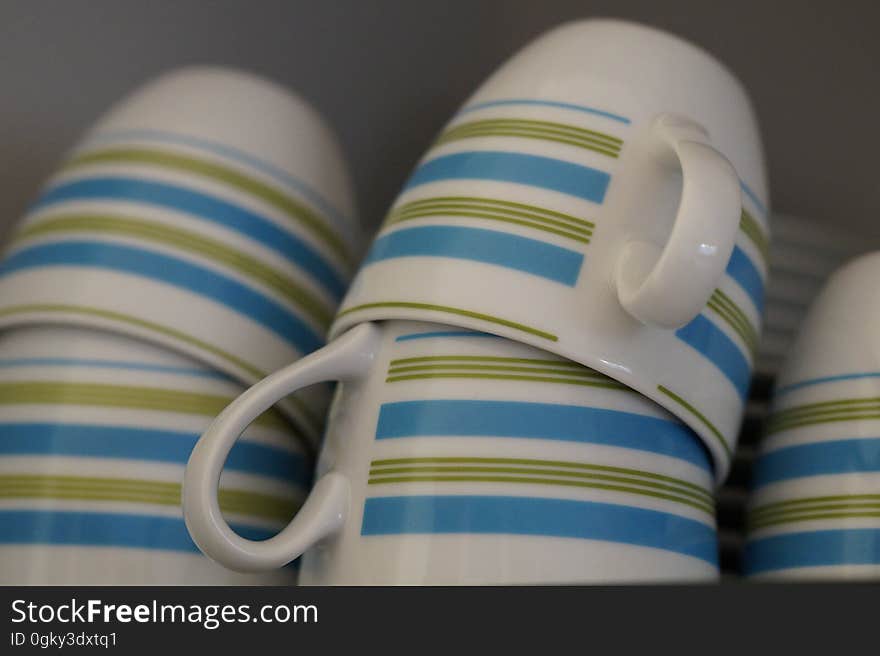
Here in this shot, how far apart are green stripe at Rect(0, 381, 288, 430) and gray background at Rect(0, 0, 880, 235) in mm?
231

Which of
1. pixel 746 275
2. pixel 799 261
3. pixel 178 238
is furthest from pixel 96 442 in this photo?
pixel 799 261

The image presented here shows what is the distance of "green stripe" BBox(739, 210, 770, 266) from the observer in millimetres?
493

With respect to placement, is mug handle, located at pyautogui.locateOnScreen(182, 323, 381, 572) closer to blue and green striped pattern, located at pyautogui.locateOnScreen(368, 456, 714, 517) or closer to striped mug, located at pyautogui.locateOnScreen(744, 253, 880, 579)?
blue and green striped pattern, located at pyautogui.locateOnScreen(368, 456, 714, 517)

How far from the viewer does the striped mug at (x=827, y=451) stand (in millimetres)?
466

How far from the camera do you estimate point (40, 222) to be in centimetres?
56

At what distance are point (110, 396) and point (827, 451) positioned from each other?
1.10 feet

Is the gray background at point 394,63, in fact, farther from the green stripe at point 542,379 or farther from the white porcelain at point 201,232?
the green stripe at point 542,379

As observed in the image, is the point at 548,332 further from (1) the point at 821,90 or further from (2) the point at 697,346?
(1) the point at 821,90

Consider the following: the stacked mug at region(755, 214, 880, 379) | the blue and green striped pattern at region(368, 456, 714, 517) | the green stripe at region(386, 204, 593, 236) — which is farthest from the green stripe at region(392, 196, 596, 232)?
the stacked mug at region(755, 214, 880, 379)

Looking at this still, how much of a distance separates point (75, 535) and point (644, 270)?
283 mm

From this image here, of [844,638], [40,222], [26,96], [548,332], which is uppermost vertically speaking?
[26,96]

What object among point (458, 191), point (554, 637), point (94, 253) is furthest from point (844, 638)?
point (94, 253)

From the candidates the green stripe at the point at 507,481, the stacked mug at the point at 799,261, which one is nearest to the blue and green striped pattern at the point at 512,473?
the green stripe at the point at 507,481

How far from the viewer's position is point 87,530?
49 cm
